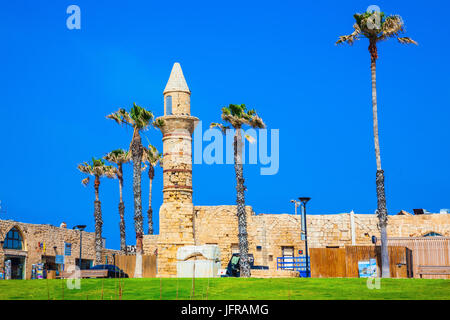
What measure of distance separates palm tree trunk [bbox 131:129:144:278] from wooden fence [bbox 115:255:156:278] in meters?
1.18

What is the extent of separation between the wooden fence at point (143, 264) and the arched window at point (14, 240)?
10.2m

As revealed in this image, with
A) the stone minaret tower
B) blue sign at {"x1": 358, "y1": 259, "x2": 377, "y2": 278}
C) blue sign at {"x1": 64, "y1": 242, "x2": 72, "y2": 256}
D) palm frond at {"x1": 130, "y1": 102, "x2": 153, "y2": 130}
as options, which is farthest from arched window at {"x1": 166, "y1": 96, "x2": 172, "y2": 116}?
blue sign at {"x1": 64, "y1": 242, "x2": 72, "y2": 256}

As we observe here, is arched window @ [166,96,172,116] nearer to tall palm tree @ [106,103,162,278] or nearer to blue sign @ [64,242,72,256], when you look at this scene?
tall palm tree @ [106,103,162,278]

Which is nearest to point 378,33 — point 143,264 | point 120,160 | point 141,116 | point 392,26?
Result: point 392,26

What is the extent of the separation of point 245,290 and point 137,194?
24251 millimetres

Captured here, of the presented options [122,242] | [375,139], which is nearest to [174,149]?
[375,139]

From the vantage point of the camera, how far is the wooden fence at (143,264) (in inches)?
1580

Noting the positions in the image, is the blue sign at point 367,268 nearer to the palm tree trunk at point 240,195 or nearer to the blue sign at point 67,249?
the palm tree trunk at point 240,195

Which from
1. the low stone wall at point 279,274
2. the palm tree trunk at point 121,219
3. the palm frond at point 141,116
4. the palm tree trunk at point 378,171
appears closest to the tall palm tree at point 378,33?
the palm tree trunk at point 378,171

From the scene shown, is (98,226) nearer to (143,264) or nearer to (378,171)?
(143,264)

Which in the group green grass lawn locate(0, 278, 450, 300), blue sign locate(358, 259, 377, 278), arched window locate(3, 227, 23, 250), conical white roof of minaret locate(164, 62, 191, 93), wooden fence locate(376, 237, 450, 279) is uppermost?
conical white roof of minaret locate(164, 62, 191, 93)

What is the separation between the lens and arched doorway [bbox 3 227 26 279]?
151ft

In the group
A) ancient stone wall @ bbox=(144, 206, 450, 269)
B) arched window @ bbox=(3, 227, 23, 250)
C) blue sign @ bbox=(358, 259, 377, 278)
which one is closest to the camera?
blue sign @ bbox=(358, 259, 377, 278)

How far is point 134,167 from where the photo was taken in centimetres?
4181
